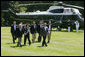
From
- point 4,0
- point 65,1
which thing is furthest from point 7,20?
point 65,1

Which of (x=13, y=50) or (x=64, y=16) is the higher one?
(x=13, y=50)

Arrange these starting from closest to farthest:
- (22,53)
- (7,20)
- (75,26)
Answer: (22,53) → (75,26) → (7,20)

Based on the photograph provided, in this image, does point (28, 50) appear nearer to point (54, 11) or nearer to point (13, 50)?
point (13, 50)

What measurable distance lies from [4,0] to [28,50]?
39.0m

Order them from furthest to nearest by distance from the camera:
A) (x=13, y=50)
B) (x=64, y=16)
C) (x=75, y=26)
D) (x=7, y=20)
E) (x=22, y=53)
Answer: (x=7, y=20) < (x=64, y=16) < (x=75, y=26) < (x=13, y=50) < (x=22, y=53)

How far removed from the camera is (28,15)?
115 ft

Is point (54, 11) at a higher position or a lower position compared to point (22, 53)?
lower

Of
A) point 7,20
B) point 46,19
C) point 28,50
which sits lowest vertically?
point 7,20

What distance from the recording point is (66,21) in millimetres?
32594

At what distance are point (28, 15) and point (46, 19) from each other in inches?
97.5

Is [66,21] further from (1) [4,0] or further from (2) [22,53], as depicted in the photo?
(1) [4,0]

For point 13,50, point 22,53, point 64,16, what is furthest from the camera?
point 64,16

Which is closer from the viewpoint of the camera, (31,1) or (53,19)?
(53,19)

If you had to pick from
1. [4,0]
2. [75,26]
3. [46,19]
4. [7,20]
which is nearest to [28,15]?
[46,19]
